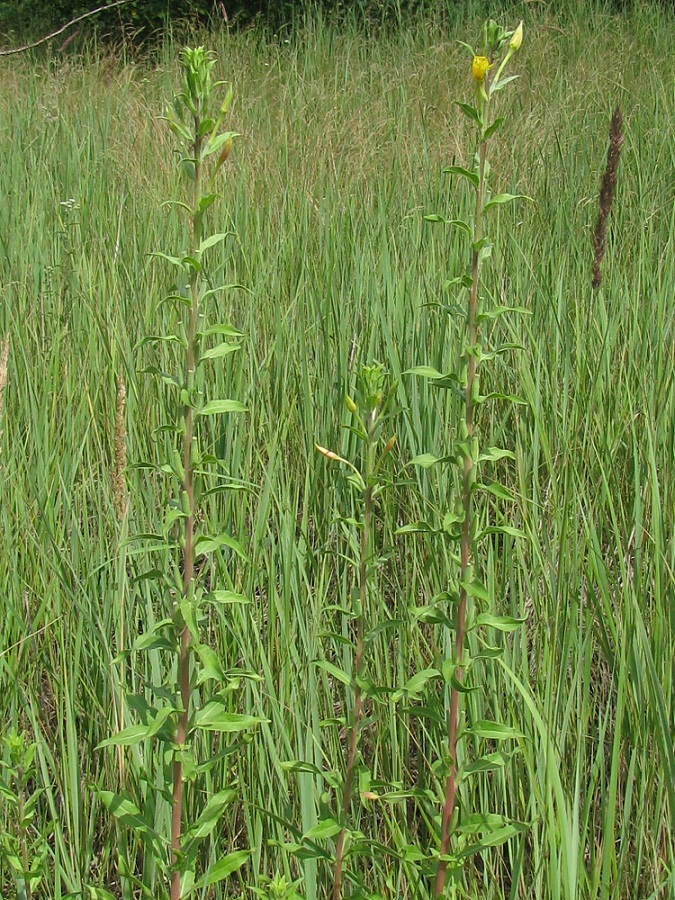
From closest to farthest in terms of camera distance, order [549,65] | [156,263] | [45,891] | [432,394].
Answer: [45,891] < [432,394] < [156,263] < [549,65]

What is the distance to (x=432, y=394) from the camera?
166 centimetres

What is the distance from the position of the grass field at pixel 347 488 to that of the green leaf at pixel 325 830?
0.11ft

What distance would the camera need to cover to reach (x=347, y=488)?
5.16 ft

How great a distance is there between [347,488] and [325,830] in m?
0.78

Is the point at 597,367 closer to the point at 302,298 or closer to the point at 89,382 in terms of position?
the point at 302,298

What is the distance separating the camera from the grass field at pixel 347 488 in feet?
3.61

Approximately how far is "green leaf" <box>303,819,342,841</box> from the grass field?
33 millimetres

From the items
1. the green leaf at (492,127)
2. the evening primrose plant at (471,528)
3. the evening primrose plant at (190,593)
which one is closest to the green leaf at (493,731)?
the evening primrose plant at (471,528)

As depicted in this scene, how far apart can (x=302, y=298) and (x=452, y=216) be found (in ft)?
2.17

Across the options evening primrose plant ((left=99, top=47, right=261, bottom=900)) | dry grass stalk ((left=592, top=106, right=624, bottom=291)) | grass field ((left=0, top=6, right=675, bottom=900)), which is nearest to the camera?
evening primrose plant ((left=99, top=47, right=261, bottom=900))

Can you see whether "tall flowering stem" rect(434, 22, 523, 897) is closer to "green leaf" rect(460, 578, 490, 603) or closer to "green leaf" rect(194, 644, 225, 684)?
"green leaf" rect(460, 578, 490, 603)

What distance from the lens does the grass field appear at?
110 cm

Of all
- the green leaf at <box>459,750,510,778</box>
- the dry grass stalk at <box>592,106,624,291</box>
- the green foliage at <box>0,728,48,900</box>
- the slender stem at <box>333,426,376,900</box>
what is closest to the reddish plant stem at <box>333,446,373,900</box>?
the slender stem at <box>333,426,376,900</box>

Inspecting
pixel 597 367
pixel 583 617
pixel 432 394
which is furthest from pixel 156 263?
pixel 583 617
